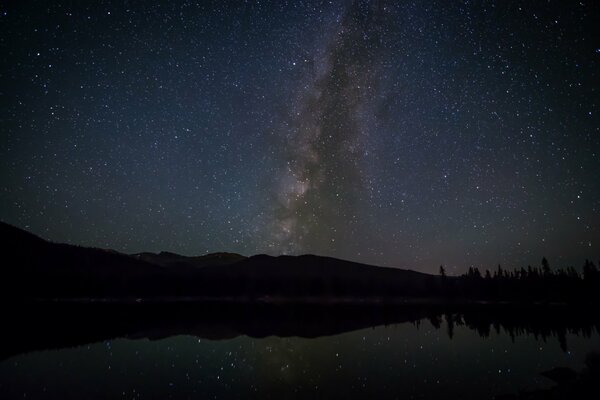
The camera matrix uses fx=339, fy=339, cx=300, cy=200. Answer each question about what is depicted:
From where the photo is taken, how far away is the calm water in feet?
57.0

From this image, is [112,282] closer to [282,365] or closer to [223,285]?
[223,285]

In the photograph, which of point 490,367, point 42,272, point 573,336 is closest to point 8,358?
point 490,367

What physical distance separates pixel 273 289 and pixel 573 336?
111 metres

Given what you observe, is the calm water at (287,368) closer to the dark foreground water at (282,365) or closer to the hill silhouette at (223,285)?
the dark foreground water at (282,365)

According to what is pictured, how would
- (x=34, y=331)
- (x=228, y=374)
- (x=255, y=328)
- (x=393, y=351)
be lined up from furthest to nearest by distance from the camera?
(x=255, y=328), (x=34, y=331), (x=393, y=351), (x=228, y=374)

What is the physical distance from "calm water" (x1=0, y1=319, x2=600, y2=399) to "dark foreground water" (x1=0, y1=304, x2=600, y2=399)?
0.06 metres

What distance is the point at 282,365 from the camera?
23.1m

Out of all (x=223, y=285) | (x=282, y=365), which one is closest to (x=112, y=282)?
(x=223, y=285)

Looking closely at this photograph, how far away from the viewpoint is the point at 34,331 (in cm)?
3597

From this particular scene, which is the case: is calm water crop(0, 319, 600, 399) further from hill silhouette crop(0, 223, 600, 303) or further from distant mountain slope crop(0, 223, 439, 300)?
distant mountain slope crop(0, 223, 439, 300)

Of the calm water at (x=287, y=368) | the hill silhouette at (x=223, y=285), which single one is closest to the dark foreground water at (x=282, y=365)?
the calm water at (x=287, y=368)

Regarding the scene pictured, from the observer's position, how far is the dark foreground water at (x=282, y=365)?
687 inches

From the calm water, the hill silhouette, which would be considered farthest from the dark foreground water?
the hill silhouette

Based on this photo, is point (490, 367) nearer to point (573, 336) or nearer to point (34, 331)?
point (573, 336)
